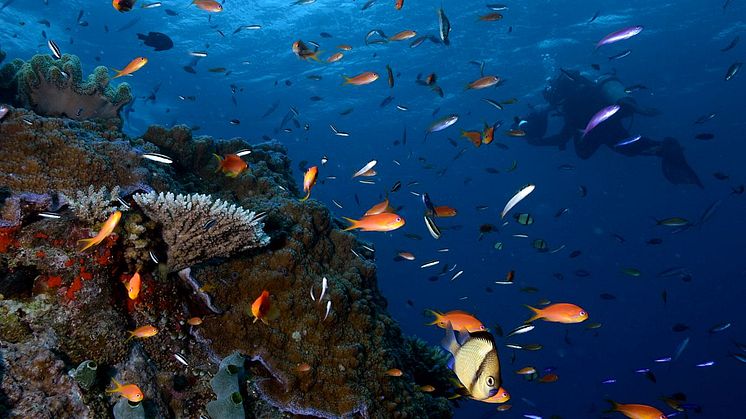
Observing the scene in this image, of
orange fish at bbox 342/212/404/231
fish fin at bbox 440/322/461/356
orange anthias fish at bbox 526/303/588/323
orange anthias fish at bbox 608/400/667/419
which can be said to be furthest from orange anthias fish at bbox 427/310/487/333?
orange anthias fish at bbox 608/400/667/419

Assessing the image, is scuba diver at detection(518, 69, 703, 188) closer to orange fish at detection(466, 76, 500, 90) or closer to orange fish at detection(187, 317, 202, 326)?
orange fish at detection(466, 76, 500, 90)

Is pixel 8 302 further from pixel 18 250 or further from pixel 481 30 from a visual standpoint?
pixel 481 30

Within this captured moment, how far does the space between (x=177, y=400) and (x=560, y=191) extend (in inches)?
2681

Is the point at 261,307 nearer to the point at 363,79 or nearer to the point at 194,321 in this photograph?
the point at 194,321

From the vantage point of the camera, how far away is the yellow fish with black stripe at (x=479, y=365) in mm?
2336

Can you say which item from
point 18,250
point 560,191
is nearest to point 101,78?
point 18,250

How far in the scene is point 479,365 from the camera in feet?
7.72

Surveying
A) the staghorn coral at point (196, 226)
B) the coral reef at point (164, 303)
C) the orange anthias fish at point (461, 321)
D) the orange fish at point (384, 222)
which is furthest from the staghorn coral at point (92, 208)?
the orange anthias fish at point (461, 321)

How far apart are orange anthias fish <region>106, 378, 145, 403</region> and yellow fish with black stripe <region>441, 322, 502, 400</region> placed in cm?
223

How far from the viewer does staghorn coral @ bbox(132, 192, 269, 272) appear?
11.7 feet

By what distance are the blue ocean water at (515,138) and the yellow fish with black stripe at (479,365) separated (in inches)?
223

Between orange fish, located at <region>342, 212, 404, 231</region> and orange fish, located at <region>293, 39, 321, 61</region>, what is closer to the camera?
orange fish, located at <region>342, 212, 404, 231</region>

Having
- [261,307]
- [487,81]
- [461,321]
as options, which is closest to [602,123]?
[487,81]

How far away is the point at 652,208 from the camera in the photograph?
2224 inches
